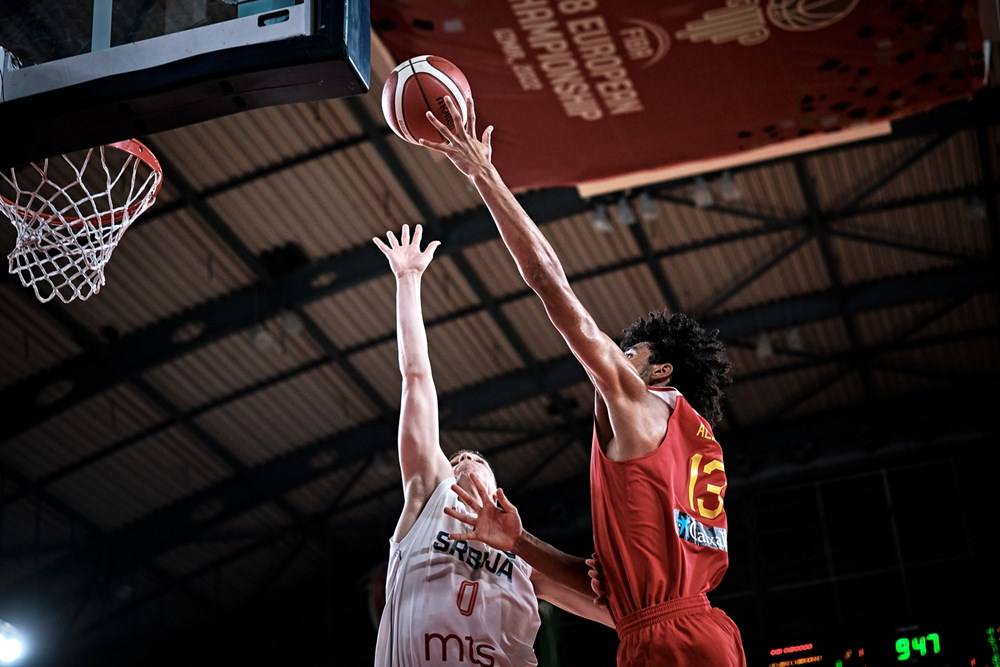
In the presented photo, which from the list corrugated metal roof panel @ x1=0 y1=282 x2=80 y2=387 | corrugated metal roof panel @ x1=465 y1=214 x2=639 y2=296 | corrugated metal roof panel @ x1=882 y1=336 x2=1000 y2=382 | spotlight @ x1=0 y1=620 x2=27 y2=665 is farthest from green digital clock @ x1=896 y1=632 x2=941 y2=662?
spotlight @ x1=0 y1=620 x2=27 y2=665

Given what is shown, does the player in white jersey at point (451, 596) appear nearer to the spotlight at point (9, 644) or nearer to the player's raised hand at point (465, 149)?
the player's raised hand at point (465, 149)

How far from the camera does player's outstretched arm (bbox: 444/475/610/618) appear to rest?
179 inches

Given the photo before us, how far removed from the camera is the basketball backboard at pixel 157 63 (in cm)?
493

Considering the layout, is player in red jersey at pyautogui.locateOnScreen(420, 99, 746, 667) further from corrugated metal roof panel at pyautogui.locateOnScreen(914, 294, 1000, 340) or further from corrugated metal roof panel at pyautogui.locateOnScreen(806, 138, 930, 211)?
corrugated metal roof panel at pyautogui.locateOnScreen(914, 294, 1000, 340)

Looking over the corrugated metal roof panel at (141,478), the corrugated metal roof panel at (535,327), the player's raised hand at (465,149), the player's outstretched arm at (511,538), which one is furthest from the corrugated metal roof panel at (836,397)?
the player's raised hand at (465,149)

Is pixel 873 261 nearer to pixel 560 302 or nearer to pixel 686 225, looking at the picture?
pixel 686 225

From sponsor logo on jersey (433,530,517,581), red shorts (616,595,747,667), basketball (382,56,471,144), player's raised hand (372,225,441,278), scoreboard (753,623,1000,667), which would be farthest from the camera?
scoreboard (753,623,1000,667)

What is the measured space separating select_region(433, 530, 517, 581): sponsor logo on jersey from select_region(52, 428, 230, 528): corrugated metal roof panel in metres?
11.4

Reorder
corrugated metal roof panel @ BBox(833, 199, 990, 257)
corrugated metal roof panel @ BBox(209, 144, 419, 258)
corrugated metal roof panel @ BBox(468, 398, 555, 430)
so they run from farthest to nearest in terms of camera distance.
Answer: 1. corrugated metal roof panel @ BBox(468, 398, 555, 430)
2. corrugated metal roof panel @ BBox(833, 199, 990, 257)
3. corrugated metal roof panel @ BBox(209, 144, 419, 258)

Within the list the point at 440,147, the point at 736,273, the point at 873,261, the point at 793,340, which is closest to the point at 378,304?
the point at 736,273

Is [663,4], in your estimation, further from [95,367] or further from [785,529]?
[785,529]

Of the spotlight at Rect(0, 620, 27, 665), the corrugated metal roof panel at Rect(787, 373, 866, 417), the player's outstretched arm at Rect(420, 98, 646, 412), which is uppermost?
the corrugated metal roof panel at Rect(787, 373, 866, 417)

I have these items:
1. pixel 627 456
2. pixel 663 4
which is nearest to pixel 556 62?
pixel 663 4

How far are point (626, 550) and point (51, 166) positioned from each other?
29.3 feet
